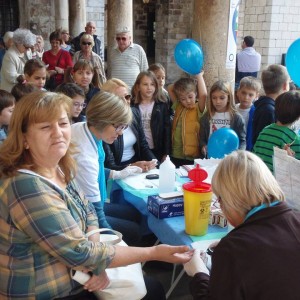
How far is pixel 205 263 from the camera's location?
6.39ft

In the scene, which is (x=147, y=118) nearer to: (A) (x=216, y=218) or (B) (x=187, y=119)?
(B) (x=187, y=119)

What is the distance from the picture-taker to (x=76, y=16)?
11406 millimetres

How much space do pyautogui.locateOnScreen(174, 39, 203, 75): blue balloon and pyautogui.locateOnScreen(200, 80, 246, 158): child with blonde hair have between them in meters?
0.42

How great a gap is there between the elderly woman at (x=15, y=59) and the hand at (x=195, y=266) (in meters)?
4.17

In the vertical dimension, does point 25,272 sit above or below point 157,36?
below

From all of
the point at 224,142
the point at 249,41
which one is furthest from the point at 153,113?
the point at 249,41

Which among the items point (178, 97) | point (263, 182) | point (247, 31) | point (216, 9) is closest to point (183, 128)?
point (178, 97)

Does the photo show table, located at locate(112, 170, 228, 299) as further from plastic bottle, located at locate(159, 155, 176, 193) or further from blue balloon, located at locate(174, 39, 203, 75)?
blue balloon, located at locate(174, 39, 203, 75)

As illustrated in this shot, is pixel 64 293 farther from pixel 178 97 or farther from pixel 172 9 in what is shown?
pixel 172 9

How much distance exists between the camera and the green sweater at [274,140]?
10.0 ft

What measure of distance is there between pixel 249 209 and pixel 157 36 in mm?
14210

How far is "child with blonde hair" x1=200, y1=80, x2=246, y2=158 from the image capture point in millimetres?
3945

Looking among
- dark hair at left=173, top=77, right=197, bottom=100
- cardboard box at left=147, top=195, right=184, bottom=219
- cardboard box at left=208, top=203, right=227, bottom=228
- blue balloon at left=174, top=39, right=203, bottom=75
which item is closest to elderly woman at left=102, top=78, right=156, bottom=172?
dark hair at left=173, top=77, right=197, bottom=100

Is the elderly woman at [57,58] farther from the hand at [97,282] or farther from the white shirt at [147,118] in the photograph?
the hand at [97,282]
